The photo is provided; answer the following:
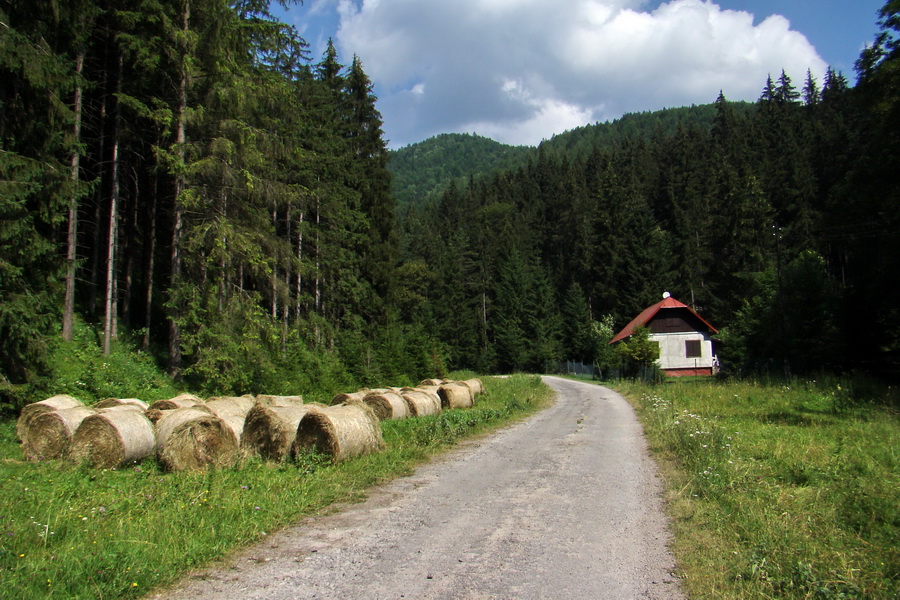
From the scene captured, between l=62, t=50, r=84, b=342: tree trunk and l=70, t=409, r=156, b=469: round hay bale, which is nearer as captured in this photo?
l=70, t=409, r=156, b=469: round hay bale

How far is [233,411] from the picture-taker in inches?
456

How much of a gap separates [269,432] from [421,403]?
8.14 meters

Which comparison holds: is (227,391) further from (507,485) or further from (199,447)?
(507,485)

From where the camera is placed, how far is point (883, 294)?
2444cm

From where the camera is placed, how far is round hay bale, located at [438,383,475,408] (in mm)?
21031

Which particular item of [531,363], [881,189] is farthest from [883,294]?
[531,363]

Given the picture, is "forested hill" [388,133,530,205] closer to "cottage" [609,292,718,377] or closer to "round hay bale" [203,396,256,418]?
"cottage" [609,292,718,377]

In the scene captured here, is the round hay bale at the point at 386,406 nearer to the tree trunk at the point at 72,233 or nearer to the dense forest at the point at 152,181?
the dense forest at the point at 152,181

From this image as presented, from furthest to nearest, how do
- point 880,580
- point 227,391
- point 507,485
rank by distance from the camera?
1. point 227,391
2. point 507,485
3. point 880,580

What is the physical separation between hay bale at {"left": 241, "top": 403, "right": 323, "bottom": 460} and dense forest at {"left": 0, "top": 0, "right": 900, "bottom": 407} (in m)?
7.07

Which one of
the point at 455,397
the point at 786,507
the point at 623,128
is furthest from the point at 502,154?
the point at 786,507

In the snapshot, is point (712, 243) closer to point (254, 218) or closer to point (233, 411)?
point (254, 218)

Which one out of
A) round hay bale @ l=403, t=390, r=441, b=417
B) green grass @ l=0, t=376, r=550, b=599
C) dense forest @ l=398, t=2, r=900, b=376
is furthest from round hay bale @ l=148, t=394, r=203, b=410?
dense forest @ l=398, t=2, r=900, b=376

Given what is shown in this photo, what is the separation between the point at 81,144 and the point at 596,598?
62.4 ft
